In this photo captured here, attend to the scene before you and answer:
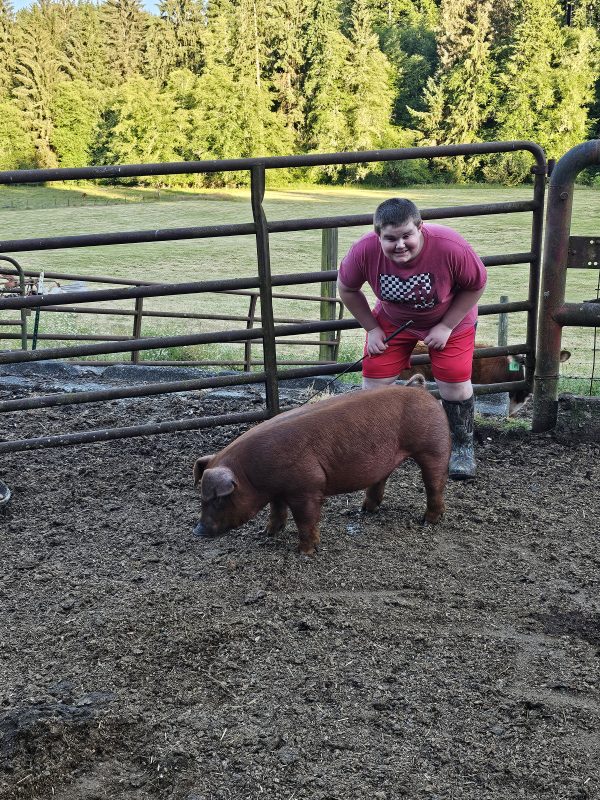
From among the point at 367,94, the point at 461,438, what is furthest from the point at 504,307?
the point at 367,94

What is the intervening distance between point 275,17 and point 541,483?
182ft

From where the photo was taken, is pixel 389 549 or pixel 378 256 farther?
pixel 378 256

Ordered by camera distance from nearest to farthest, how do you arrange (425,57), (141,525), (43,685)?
(43,685) → (141,525) → (425,57)

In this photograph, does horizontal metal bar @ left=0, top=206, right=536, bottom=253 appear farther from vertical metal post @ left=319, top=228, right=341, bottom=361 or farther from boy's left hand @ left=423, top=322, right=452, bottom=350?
vertical metal post @ left=319, top=228, right=341, bottom=361

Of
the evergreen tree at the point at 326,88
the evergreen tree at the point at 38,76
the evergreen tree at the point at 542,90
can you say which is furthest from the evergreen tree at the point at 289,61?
the evergreen tree at the point at 38,76

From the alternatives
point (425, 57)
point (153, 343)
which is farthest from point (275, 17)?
point (153, 343)

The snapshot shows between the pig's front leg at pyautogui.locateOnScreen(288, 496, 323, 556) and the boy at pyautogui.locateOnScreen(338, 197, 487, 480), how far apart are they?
3.25 feet

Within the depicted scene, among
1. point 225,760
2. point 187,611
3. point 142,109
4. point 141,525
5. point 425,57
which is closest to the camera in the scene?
point 225,760

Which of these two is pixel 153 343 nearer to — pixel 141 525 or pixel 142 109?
pixel 141 525

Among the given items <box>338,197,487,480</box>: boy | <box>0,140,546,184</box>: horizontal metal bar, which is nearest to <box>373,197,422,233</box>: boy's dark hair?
<box>338,197,487,480</box>: boy

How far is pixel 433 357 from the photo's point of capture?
441 cm

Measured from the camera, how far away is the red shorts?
4.35 metres

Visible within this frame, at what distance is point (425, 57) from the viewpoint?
192 ft

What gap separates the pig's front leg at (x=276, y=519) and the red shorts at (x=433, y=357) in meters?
0.94
